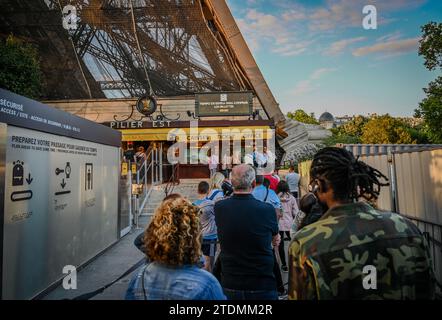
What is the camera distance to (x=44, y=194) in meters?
4.31

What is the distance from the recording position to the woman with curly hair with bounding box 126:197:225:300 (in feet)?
4.79

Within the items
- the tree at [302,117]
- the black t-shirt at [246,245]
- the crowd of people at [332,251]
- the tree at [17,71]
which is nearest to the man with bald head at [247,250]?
the black t-shirt at [246,245]

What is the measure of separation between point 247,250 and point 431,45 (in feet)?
43.4

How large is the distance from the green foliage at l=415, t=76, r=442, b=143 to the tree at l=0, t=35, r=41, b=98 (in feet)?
58.5

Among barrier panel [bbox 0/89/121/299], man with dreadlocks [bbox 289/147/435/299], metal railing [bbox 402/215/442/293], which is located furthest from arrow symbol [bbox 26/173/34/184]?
metal railing [bbox 402/215/442/293]

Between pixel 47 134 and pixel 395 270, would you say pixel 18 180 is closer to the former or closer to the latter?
pixel 47 134

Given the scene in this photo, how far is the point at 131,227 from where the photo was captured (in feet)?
29.4

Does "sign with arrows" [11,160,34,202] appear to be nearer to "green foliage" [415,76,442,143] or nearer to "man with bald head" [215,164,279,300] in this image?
"man with bald head" [215,164,279,300]

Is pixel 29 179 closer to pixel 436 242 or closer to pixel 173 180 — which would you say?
pixel 436 242

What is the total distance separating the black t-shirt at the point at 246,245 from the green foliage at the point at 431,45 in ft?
42.1

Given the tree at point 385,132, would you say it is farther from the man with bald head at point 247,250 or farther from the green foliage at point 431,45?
the man with bald head at point 247,250

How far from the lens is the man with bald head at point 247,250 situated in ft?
7.64
